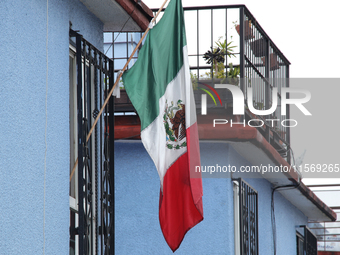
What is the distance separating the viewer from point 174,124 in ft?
18.2

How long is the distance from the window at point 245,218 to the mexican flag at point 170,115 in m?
2.58

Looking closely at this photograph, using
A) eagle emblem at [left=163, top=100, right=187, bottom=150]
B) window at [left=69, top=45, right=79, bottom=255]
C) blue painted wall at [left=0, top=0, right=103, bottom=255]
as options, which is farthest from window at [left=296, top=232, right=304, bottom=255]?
blue painted wall at [left=0, top=0, right=103, bottom=255]

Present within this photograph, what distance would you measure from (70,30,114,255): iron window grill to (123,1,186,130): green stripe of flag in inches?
14.6

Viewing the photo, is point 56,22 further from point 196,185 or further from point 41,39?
point 196,185

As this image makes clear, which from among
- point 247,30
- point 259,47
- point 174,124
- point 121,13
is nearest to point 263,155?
point 259,47

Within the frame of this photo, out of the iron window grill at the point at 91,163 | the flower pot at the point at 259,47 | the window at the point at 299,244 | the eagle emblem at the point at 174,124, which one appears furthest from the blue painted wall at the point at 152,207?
the window at the point at 299,244

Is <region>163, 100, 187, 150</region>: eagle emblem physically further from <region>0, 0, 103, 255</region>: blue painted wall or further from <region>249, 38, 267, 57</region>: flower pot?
<region>249, 38, 267, 57</region>: flower pot

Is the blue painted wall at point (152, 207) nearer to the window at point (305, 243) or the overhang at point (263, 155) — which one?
the overhang at point (263, 155)

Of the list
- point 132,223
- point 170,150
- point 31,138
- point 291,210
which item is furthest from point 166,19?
point 291,210

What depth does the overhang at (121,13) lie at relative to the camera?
19.0ft

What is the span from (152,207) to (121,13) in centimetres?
305

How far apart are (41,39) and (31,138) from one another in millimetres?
837

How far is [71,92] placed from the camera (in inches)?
217

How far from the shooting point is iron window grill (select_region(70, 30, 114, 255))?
500 centimetres
